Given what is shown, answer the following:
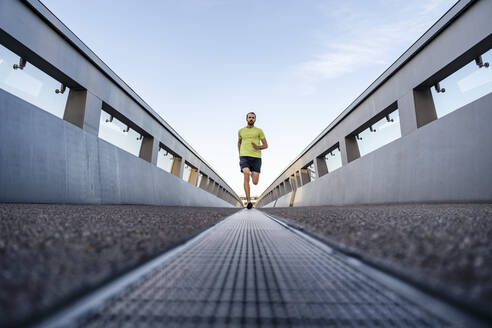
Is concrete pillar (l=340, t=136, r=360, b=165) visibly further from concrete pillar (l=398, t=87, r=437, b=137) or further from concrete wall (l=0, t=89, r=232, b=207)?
concrete wall (l=0, t=89, r=232, b=207)

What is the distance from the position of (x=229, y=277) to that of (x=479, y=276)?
0.44m

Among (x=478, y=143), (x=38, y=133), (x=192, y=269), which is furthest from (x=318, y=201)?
(x=192, y=269)

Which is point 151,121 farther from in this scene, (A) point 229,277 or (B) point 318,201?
(A) point 229,277

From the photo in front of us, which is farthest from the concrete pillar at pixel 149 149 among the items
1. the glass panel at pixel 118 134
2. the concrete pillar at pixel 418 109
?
the concrete pillar at pixel 418 109

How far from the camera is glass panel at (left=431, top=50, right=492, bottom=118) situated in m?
3.47

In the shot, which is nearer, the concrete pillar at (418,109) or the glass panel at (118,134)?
the concrete pillar at (418,109)

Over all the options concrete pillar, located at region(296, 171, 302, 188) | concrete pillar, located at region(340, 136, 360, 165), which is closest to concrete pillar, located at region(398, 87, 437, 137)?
concrete pillar, located at region(340, 136, 360, 165)

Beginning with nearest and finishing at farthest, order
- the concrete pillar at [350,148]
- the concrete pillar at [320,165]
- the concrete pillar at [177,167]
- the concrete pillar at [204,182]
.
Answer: the concrete pillar at [350,148] < the concrete pillar at [177,167] < the concrete pillar at [320,165] < the concrete pillar at [204,182]

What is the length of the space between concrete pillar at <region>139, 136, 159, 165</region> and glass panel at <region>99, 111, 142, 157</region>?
0.58 ft

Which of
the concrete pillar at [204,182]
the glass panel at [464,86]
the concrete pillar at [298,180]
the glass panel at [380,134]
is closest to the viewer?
the glass panel at [464,86]

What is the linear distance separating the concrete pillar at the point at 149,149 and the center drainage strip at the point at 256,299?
290 inches

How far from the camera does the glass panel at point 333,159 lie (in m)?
8.86

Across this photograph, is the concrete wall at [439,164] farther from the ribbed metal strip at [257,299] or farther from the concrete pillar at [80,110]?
the concrete pillar at [80,110]

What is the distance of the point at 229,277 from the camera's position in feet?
1.83
